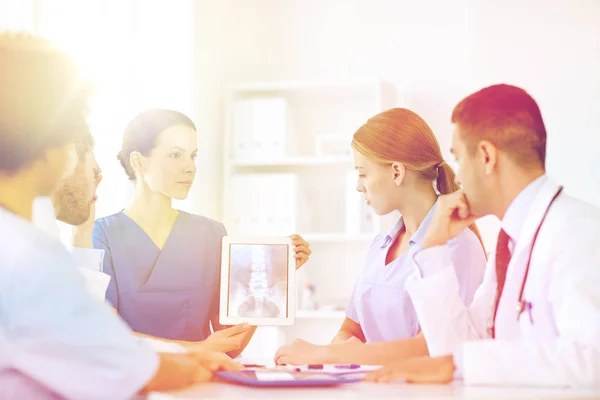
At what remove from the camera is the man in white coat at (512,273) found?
4.30 feet

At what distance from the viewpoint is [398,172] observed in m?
2.21

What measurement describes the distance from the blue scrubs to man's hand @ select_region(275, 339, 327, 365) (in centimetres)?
53

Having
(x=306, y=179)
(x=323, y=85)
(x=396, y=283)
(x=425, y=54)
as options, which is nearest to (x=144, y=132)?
(x=396, y=283)

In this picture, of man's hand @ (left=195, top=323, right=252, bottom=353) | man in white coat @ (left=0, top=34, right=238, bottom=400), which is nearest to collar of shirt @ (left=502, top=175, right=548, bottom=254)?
man in white coat @ (left=0, top=34, right=238, bottom=400)

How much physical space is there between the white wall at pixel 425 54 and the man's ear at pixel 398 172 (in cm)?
179

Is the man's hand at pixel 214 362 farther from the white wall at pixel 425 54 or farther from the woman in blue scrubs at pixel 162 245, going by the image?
the white wall at pixel 425 54

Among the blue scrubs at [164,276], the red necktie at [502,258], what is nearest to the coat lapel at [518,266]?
the red necktie at [502,258]

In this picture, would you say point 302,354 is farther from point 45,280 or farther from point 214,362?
point 45,280

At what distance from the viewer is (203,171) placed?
3977 mm

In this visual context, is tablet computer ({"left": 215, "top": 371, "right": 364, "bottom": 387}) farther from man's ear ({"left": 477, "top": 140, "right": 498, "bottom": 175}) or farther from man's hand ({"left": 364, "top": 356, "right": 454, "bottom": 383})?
man's ear ({"left": 477, "top": 140, "right": 498, "bottom": 175})

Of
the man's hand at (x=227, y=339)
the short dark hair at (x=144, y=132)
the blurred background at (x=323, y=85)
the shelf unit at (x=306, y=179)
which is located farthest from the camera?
the shelf unit at (x=306, y=179)

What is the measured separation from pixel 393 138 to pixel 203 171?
1937mm

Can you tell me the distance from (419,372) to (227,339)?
833mm

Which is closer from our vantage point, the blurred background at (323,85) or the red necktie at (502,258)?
the red necktie at (502,258)
